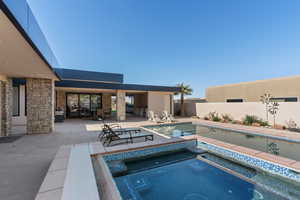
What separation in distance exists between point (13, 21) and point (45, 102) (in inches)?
242

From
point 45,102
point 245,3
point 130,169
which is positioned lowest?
point 130,169

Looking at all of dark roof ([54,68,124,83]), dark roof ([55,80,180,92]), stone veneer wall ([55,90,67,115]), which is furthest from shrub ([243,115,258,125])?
stone veneer wall ([55,90,67,115])

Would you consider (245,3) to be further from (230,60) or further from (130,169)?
(130,169)

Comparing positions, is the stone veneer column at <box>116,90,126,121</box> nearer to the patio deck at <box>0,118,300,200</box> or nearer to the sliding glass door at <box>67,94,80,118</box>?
the sliding glass door at <box>67,94,80,118</box>

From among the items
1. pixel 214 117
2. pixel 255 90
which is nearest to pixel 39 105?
pixel 214 117

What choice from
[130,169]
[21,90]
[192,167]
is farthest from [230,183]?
[21,90]

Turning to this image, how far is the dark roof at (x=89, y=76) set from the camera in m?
12.3

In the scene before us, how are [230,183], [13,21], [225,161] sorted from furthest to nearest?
[225,161] → [230,183] → [13,21]

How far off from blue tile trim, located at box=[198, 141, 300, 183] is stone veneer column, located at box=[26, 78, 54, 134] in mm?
8197

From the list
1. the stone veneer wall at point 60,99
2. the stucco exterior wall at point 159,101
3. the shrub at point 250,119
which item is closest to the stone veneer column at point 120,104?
the stucco exterior wall at point 159,101

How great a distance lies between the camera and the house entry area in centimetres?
1362

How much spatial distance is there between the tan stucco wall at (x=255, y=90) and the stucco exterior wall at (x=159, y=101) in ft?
29.9

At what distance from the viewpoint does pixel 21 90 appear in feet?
32.4

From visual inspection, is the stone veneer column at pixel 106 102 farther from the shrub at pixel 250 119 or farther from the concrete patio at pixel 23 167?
the shrub at pixel 250 119
